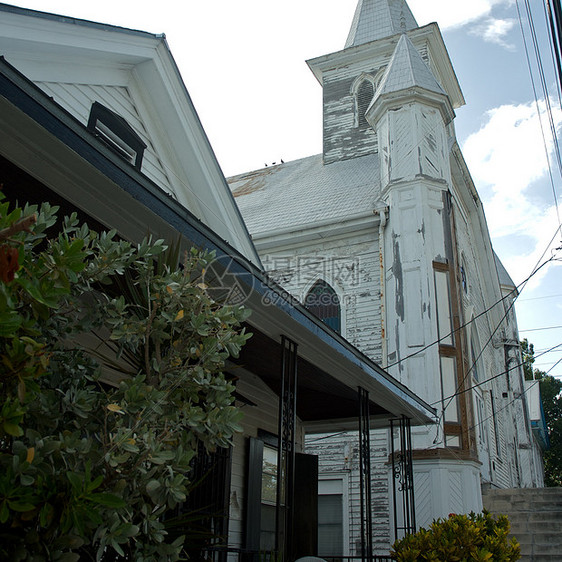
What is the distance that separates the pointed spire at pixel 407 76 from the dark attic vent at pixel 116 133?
9.00m

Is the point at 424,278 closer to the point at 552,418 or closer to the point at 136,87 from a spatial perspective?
the point at 136,87

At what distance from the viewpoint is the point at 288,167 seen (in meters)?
21.2

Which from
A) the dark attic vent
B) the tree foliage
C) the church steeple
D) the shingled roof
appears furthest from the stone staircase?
the tree foliage

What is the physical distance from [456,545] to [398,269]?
7.24m

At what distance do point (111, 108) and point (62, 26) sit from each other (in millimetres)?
1278

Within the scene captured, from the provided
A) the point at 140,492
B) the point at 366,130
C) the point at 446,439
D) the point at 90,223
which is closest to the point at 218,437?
the point at 140,492

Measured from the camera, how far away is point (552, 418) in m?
42.5

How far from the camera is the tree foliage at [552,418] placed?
41.8 meters

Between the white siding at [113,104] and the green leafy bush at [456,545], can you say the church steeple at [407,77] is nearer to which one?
the white siding at [113,104]

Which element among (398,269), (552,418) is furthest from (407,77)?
(552,418)

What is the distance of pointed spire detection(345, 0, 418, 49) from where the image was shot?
73.0 feet

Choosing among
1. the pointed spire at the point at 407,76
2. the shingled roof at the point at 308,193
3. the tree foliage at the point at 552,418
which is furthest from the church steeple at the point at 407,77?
the tree foliage at the point at 552,418

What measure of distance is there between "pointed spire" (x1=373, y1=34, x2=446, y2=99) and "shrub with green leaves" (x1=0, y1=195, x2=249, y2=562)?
503 inches

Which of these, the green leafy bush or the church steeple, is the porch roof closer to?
the green leafy bush
